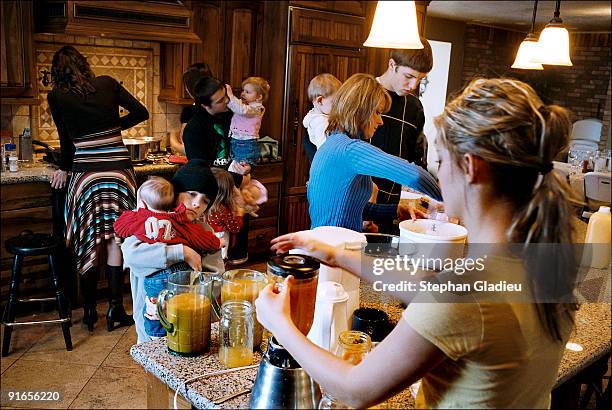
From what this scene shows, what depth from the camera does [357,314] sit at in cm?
154

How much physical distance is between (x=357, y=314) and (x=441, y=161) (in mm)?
593

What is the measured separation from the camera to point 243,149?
439cm

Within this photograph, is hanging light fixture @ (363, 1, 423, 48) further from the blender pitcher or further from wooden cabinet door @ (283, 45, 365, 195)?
wooden cabinet door @ (283, 45, 365, 195)

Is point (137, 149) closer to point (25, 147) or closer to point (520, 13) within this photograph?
point (25, 147)

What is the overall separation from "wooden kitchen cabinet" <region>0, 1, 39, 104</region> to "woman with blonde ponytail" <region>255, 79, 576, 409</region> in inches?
136

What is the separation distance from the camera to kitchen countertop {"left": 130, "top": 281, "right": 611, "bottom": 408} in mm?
1311


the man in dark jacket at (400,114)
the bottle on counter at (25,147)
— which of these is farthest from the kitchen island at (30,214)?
the man in dark jacket at (400,114)

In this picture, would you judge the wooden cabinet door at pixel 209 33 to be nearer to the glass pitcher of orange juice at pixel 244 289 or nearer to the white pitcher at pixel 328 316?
the glass pitcher of orange juice at pixel 244 289

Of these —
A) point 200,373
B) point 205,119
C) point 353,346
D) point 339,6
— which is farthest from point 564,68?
point 200,373

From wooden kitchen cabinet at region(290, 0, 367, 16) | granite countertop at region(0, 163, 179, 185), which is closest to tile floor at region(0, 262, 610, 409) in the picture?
granite countertop at region(0, 163, 179, 185)

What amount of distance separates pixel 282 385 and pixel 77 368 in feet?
7.76

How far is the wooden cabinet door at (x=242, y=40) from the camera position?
4.76 meters

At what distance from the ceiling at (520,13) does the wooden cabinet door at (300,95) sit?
2906 millimetres

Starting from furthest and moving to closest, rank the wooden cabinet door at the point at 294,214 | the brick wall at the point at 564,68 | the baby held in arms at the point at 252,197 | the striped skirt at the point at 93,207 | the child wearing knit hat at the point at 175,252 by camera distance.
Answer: the brick wall at the point at 564,68 → the wooden cabinet door at the point at 294,214 → the striped skirt at the point at 93,207 → the baby held in arms at the point at 252,197 → the child wearing knit hat at the point at 175,252
